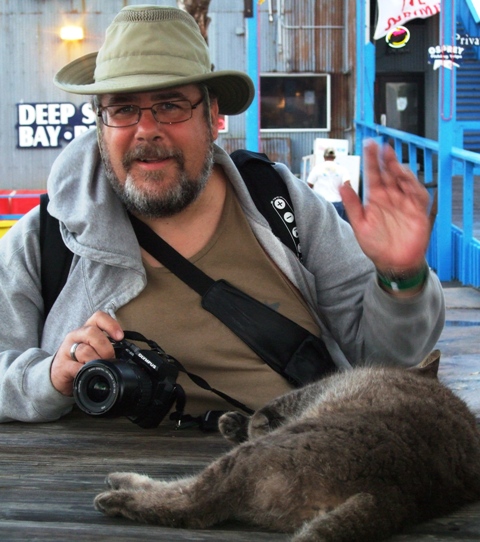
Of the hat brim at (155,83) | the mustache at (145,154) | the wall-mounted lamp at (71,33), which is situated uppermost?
the wall-mounted lamp at (71,33)

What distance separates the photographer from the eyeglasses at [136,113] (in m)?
2.81

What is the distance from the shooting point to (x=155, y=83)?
2701 mm

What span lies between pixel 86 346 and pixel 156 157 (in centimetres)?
71

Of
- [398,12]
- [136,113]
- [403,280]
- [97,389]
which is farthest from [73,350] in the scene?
[398,12]

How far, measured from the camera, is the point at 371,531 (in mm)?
1582

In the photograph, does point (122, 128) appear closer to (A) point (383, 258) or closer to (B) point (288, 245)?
(B) point (288, 245)

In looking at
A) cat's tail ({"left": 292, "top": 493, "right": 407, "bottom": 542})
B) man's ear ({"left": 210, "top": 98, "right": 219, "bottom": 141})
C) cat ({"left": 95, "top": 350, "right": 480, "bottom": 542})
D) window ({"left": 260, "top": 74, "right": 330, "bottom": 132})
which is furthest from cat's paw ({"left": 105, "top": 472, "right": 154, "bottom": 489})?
window ({"left": 260, "top": 74, "right": 330, "bottom": 132})

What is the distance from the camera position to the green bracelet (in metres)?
2.40

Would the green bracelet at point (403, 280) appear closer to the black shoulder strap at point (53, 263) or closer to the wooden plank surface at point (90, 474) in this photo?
the wooden plank surface at point (90, 474)

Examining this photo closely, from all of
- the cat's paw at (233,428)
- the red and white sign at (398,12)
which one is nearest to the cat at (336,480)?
the cat's paw at (233,428)

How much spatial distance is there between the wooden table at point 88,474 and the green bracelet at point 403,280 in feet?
2.11

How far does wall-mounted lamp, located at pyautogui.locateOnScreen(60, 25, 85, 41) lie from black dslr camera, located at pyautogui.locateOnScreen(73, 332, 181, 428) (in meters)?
17.4

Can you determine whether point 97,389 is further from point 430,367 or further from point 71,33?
point 71,33

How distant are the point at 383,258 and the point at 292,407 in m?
0.48
